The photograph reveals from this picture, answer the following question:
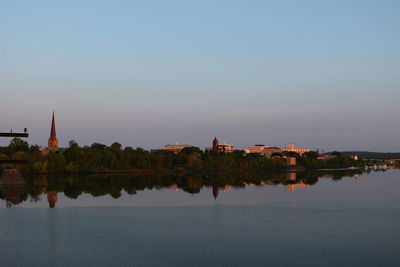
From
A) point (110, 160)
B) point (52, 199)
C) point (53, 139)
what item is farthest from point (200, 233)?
point (53, 139)

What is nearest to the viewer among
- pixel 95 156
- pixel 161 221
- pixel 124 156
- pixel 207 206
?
pixel 161 221

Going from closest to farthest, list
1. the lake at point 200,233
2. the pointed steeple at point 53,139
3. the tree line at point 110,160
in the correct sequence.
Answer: the lake at point 200,233
the tree line at point 110,160
the pointed steeple at point 53,139

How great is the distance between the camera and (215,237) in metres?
25.7

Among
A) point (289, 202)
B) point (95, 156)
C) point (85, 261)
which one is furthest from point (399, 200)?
point (95, 156)

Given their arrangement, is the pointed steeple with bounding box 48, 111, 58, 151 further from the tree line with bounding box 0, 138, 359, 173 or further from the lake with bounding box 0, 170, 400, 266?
the lake with bounding box 0, 170, 400, 266

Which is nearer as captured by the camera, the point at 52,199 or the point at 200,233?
the point at 200,233

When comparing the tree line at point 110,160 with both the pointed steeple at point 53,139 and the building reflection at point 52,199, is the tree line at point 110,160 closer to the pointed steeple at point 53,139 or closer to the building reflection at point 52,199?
the pointed steeple at point 53,139

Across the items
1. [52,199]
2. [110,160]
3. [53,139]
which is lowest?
[52,199]

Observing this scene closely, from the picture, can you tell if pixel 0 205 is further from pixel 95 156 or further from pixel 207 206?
pixel 95 156

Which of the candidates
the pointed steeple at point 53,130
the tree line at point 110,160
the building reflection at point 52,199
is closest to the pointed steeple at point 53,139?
the pointed steeple at point 53,130

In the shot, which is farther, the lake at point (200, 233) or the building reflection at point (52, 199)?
the building reflection at point (52, 199)

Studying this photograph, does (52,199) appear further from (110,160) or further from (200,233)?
(110,160)

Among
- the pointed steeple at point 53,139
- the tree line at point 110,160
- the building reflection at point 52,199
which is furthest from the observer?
the pointed steeple at point 53,139

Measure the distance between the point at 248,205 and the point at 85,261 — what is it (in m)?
23.5
